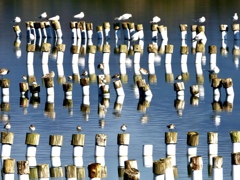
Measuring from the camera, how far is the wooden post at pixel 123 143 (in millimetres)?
21797

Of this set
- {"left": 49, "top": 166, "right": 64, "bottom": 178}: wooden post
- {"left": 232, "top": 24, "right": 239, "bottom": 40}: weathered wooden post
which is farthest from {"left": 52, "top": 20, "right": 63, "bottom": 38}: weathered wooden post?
{"left": 49, "top": 166, "right": 64, "bottom": 178}: wooden post

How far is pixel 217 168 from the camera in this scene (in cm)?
1962

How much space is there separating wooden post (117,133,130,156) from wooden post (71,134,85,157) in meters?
0.67

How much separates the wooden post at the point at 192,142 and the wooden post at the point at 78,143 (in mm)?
1896

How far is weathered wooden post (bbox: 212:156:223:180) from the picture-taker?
64.1 ft

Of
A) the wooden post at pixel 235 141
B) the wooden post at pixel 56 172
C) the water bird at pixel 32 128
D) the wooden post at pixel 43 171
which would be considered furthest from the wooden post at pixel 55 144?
the wooden post at pixel 235 141

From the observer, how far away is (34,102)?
29734mm

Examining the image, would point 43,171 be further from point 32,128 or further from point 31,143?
point 32,128

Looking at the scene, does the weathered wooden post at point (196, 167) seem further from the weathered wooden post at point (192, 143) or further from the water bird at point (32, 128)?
the water bird at point (32, 128)

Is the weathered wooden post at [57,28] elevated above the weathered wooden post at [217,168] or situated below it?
above

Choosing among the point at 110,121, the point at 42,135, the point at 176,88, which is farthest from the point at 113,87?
the point at 42,135

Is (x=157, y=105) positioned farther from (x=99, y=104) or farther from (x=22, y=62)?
(x=22, y=62)

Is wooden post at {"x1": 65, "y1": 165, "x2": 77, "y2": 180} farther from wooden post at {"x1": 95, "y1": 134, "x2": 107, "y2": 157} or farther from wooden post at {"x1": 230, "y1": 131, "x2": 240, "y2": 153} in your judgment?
wooden post at {"x1": 230, "y1": 131, "x2": 240, "y2": 153}

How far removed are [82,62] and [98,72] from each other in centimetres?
292
